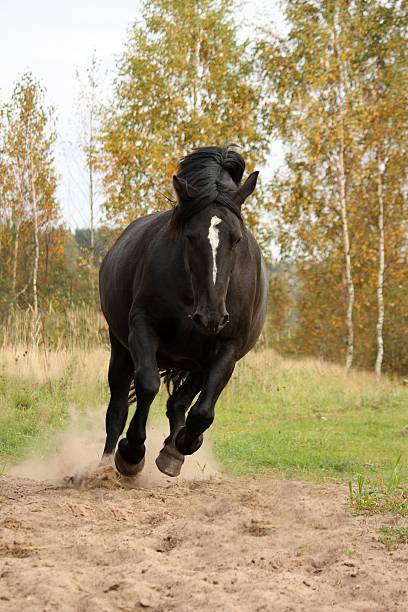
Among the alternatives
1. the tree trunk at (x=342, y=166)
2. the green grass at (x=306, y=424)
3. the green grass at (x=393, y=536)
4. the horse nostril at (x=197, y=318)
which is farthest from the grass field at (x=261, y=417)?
the tree trunk at (x=342, y=166)

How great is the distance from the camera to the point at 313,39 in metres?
23.4

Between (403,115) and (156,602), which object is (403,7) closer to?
(403,115)

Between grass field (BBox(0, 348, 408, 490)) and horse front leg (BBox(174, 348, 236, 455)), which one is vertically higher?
horse front leg (BBox(174, 348, 236, 455))

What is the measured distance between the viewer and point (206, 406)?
583 centimetres

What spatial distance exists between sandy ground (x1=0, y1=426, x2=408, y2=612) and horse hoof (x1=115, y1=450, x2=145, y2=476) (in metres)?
0.13

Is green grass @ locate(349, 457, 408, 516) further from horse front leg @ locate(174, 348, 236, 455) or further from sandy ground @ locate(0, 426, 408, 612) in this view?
horse front leg @ locate(174, 348, 236, 455)

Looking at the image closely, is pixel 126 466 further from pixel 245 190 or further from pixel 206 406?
pixel 245 190

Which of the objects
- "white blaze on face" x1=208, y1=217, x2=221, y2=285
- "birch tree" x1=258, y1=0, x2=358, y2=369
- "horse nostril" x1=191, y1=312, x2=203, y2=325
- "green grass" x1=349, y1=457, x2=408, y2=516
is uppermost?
"birch tree" x1=258, y1=0, x2=358, y2=369

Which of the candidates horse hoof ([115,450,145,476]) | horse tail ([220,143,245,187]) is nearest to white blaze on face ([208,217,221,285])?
horse tail ([220,143,245,187])

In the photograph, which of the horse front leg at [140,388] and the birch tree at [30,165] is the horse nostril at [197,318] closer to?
→ the horse front leg at [140,388]

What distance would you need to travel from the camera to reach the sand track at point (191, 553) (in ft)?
11.1

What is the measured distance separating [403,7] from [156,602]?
81.7ft

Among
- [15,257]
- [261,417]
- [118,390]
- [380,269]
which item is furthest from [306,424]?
[15,257]

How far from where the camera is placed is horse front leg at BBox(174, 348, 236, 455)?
5836 millimetres
